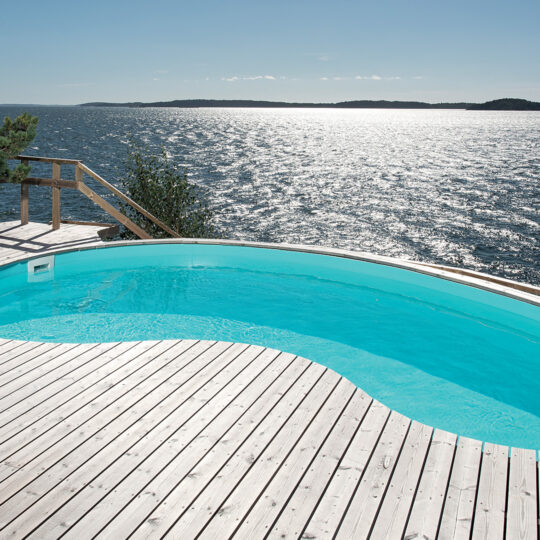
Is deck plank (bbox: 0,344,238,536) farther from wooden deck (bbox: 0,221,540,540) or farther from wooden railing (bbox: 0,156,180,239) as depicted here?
wooden railing (bbox: 0,156,180,239)

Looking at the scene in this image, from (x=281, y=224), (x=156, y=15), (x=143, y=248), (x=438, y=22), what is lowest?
(x=281, y=224)

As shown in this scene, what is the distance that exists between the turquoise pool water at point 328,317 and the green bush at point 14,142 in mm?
2026

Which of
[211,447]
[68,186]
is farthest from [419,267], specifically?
[68,186]

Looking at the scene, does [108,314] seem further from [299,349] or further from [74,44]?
[74,44]

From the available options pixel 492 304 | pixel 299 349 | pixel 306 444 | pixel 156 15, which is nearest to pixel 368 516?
pixel 306 444

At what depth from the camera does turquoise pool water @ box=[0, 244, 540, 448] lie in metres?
5.12

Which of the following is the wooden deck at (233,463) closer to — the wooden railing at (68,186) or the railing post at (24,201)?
the wooden railing at (68,186)

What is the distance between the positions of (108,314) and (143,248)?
202cm

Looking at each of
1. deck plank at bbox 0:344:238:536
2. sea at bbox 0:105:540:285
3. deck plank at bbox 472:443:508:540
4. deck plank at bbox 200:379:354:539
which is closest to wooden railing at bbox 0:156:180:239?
sea at bbox 0:105:540:285

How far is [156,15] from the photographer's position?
41.4m

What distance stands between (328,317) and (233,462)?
3947mm

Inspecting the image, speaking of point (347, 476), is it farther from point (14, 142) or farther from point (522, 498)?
point (14, 142)

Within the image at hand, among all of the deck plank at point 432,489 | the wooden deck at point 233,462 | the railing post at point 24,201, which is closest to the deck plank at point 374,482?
the wooden deck at point 233,462

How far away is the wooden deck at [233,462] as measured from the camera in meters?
2.57
